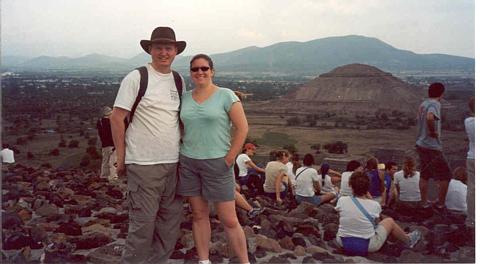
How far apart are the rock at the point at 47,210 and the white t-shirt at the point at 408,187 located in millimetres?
3234

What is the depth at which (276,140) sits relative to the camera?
229 inches

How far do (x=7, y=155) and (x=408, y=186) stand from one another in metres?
3.79

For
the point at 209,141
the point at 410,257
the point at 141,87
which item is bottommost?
the point at 410,257

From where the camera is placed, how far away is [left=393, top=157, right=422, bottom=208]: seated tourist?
5.36 meters

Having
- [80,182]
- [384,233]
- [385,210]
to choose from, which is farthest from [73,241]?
[385,210]

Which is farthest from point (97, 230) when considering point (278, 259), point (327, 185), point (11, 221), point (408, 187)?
point (408, 187)

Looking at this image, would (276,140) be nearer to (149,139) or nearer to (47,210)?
(47,210)

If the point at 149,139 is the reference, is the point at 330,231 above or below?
below

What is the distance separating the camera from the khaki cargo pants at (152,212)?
3.41 meters

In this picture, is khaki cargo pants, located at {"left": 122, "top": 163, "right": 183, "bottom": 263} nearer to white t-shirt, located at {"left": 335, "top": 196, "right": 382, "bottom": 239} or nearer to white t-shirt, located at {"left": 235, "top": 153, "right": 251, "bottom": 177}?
white t-shirt, located at {"left": 335, "top": 196, "right": 382, "bottom": 239}

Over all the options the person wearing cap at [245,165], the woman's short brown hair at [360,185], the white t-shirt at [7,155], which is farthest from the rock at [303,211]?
the white t-shirt at [7,155]

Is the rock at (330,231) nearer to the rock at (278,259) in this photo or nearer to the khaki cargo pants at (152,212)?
the rock at (278,259)

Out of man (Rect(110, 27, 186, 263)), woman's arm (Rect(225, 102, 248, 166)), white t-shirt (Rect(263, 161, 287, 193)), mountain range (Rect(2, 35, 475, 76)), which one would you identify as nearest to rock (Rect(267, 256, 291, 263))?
man (Rect(110, 27, 186, 263))

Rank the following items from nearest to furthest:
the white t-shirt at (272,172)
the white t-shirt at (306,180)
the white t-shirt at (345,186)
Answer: the white t-shirt at (345,186)
the white t-shirt at (306,180)
the white t-shirt at (272,172)
